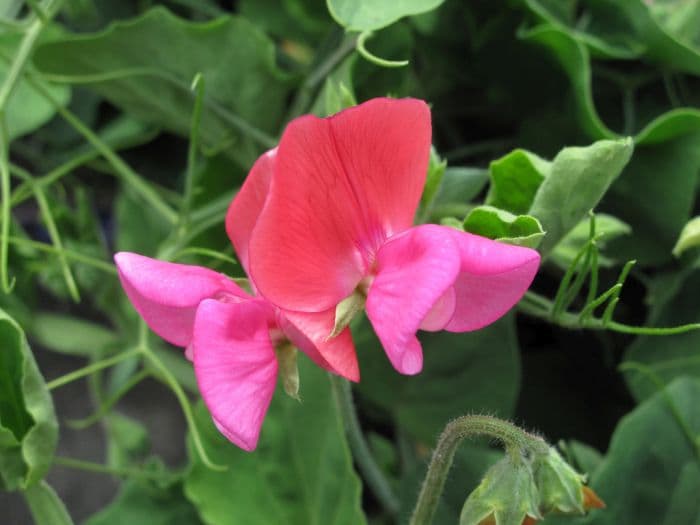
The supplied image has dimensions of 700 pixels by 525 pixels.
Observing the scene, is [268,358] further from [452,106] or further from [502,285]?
[452,106]

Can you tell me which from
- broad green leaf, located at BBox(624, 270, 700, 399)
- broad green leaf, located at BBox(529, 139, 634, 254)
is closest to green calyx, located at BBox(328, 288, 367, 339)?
broad green leaf, located at BBox(529, 139, 634, 254)

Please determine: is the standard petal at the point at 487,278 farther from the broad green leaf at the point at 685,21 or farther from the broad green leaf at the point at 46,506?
the broad green leaf at the point at 685,21

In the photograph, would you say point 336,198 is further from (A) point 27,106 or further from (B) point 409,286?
(A) point 27,106

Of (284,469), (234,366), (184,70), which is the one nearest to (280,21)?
(184,70)

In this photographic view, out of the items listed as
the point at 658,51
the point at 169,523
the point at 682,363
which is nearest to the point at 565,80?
the point at 658,51

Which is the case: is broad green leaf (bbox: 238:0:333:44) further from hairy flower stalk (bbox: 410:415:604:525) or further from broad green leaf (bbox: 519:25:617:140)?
hairy flower stalk (bbox: 410:415:604:525)

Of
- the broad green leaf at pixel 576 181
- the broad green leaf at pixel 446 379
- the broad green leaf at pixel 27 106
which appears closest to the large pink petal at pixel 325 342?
the broad green leaf at pixel 576 181
